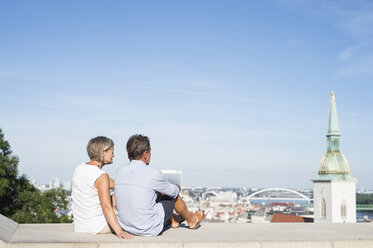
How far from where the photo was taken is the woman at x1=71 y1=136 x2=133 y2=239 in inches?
193

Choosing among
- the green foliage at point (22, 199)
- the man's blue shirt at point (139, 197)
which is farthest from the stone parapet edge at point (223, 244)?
the green foliage at point (22, 199)

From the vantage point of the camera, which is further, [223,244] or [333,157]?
[333,157]

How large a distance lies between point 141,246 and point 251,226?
213 centimetres

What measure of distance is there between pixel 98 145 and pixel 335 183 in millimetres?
54517

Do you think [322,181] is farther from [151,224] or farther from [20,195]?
[151,224]

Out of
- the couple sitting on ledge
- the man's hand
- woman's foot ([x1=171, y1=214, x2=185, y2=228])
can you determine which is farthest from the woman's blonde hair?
woman's foot ([x1=171, y1=214, x2=185, y2=228])

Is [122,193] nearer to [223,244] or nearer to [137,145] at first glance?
[137,145]

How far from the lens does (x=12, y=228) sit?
16.7 ft

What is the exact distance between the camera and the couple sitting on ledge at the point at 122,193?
4.81 m

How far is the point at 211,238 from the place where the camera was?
4.77 m

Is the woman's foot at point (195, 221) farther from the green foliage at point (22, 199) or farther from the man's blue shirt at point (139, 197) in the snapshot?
the green foliage at point (22, 199)

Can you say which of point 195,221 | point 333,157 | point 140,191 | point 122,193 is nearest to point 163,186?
point 140,191

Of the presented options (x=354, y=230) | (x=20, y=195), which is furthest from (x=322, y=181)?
(x=354, y=230)

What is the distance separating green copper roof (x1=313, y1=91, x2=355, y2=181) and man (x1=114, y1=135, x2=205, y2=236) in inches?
2105
